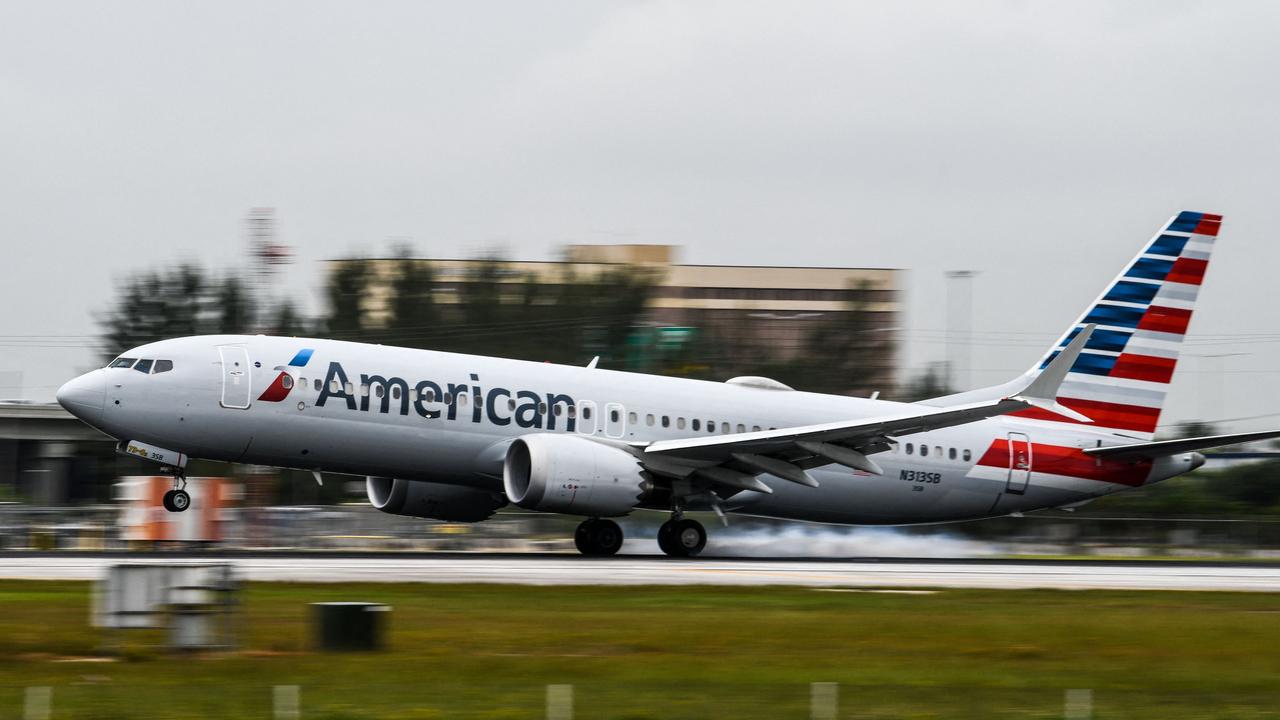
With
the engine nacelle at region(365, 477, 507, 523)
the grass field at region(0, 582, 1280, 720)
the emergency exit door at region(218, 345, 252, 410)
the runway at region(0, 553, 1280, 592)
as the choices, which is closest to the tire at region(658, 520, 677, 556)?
the runway at region(0, 553, 1280, 592)

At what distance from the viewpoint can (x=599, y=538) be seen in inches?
1120

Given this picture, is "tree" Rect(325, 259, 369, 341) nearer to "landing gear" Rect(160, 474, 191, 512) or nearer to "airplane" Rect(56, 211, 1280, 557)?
"airplane" Rect(56, 211, 1280, 557)

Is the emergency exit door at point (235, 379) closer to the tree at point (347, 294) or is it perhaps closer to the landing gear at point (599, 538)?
the landing gear at point (599, 538)

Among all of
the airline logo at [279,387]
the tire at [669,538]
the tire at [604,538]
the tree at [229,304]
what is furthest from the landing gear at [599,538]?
the tree at [229,304]

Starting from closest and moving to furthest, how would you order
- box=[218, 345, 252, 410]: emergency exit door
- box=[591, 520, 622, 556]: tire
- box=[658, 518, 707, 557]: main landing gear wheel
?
box=[218, 345, 252, 410]: emergency exit door → box=[658, 518, 707, 557]: main landing gear wheel → box=[591, 520, 622, 556]: tire

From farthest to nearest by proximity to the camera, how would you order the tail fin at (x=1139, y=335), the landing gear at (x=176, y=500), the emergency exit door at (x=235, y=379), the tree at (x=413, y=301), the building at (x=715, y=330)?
the tree at (x=413, y=301)
the building at (x=715, y=330)
the tail fin at (x=1139, y=335)
the emergency exit door at (x=235, y=379)
the landing gear at (x=176, y=500)

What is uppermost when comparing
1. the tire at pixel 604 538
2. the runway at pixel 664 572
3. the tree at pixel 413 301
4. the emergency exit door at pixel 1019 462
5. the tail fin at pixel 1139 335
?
the tree at pixel 413 301

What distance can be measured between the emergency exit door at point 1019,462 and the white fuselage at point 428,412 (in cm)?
161

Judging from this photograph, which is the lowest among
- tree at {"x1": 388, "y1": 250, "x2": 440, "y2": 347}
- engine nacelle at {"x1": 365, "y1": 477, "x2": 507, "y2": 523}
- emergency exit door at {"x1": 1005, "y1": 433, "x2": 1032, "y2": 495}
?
engine nacelle at {"x1": 365, "y1": 477, "x2": 507, "y2": 523}

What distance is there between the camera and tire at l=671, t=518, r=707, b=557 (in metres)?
28.2

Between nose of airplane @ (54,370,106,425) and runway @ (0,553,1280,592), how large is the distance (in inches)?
95.8

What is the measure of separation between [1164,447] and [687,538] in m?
10.6

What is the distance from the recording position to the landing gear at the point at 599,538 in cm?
2843

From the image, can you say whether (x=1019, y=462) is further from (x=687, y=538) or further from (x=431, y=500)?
(x=431, y=500)
